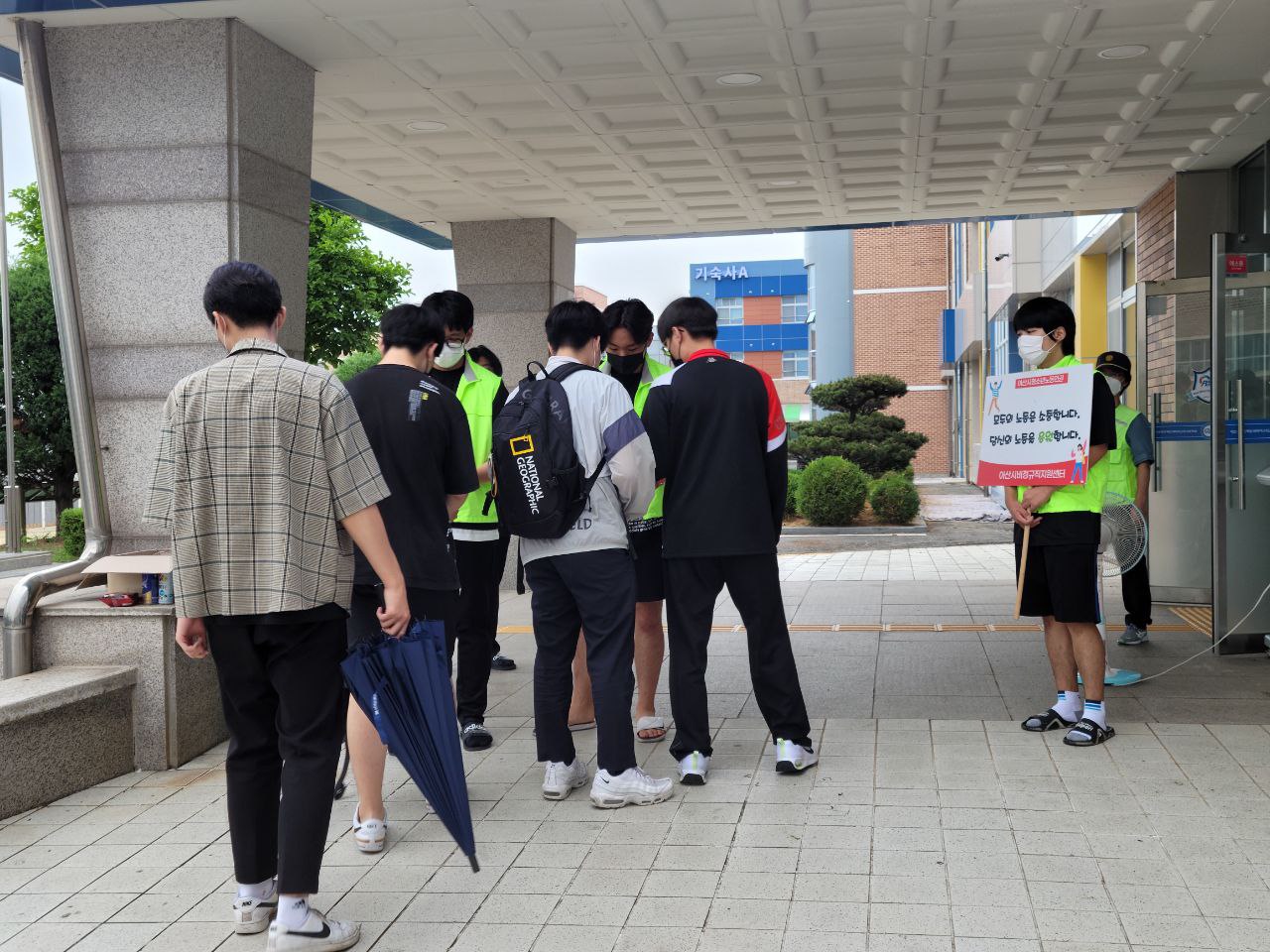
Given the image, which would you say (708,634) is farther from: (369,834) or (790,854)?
(369,834)

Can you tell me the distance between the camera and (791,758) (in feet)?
15.8

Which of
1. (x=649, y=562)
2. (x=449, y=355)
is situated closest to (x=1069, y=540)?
(x=649, y=562)

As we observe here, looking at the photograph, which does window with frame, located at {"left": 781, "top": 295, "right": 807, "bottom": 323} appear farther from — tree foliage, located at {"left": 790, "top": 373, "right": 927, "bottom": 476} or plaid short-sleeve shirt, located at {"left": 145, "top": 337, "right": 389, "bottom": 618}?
plaid short-sleeve shirt, located at {"left": 145, "top": 337, "right": 389, "bottom": 618}

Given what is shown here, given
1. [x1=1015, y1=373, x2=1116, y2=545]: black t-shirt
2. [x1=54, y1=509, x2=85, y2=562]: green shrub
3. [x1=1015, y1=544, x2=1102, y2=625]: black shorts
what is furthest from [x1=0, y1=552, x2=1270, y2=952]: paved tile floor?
[x1=54, y1=509, x2=85, y2=562]: green shrub

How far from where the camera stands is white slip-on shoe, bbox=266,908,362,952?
10.7 ft

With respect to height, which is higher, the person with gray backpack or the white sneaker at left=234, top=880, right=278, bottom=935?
the person with gray backpack

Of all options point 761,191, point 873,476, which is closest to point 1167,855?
point 761,191

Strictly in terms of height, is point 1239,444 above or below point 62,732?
above

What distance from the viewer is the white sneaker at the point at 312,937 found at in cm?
328

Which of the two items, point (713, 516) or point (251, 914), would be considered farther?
point (713, 516)

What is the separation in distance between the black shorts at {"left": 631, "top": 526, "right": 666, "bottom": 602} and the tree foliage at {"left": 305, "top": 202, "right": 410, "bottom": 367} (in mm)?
31312

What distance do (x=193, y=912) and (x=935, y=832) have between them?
239 centimetres

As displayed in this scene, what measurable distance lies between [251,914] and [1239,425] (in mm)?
6070

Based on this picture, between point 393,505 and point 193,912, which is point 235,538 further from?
point 193,912
